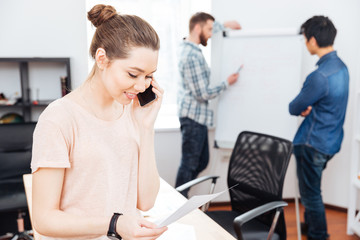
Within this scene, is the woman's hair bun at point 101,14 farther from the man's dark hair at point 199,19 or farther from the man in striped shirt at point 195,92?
the man's dark hair at point 199,19

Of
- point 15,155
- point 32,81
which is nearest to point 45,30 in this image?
point 32,81

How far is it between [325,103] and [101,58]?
2.00 metres

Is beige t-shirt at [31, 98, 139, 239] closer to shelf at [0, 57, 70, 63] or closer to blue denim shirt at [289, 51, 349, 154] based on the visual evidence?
blue denim shirt at [289, 51, 349, 154]

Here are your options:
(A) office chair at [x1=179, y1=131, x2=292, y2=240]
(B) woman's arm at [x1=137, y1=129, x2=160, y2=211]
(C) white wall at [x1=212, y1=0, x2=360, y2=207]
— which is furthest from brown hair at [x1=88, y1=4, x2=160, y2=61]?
(C) white wall at [x1=212, y1=0, x2=360, y2=207]

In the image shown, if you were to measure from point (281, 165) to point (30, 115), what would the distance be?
2.30 metres

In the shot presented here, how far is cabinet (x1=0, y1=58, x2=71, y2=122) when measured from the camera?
3086mm

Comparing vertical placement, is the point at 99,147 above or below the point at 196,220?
above

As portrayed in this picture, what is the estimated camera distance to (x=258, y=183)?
2.06 meters

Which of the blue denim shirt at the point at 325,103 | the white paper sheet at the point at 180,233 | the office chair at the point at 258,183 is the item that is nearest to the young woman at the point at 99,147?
the white paper sheet at the point at 180,233

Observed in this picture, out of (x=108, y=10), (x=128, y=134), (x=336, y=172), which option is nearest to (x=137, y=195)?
(x=128, y=134)

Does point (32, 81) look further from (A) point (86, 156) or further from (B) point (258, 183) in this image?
(A) point (86, 156)

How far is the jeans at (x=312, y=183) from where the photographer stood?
2654mm

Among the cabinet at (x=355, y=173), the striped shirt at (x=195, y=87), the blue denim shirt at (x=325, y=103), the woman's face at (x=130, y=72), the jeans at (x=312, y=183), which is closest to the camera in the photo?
the woman's face at (x=130, y=72)

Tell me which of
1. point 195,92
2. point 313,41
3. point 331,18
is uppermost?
point 331,18
